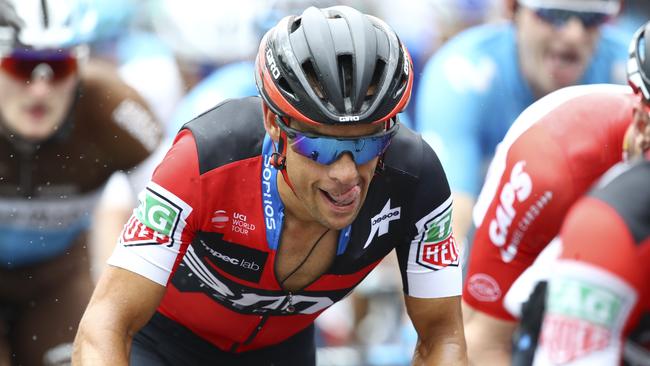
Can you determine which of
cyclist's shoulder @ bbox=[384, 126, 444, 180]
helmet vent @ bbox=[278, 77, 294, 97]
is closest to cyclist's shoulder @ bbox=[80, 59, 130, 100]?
cyclist's shoulder @ bbox=[384, 126, 444, 180]

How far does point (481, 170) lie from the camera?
816 cm

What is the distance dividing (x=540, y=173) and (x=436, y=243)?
69 cm

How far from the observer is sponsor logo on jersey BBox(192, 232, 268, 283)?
4.57 metres

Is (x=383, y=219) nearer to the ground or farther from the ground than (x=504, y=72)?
farther from the ground

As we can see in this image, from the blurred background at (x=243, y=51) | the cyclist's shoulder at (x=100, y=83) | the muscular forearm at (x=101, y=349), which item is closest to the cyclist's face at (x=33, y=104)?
the cyclist's shoulder at (x=100, y=83)

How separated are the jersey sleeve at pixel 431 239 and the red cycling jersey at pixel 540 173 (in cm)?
62

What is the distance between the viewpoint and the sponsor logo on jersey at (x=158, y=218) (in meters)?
4.28

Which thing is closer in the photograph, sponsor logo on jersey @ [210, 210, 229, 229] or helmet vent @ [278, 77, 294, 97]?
helmet vent @ [278, 77, 294, 97]

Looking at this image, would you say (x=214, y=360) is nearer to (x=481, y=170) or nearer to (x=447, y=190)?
(x=447, y=190)

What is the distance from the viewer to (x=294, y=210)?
4.58m

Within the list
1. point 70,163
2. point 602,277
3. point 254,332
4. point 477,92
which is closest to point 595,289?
point 602,277

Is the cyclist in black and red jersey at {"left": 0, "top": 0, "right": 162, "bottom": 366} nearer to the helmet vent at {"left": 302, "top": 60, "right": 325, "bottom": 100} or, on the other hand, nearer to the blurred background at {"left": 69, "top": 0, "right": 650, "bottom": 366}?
the blurred background at {"left": 69, "top": 0, "right": 650, "bottom": 366}

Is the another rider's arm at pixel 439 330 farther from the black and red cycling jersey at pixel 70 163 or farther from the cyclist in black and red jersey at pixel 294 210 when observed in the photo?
the black and red cycling jersey at pixel 70 163

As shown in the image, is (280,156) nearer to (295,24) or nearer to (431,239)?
(295,24)
